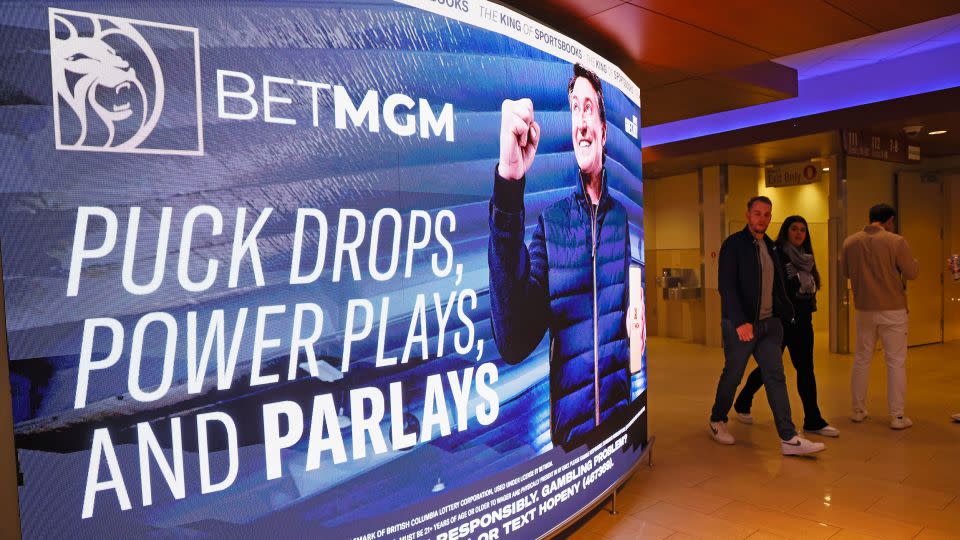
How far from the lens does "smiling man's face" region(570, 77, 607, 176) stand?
297 cm

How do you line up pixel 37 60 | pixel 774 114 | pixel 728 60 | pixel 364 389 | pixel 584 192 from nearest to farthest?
pixel 37 60
pixel 364 389
pixel 584 192
pixel 728 60
pixel 774 114

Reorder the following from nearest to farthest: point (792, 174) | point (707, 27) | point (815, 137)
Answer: point (707, 27) → point (815, 137) → point (792, 174)

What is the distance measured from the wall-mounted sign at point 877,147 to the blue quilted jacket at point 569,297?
4.98 metres

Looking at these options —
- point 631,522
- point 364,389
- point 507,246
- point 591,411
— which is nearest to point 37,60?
point 364,389

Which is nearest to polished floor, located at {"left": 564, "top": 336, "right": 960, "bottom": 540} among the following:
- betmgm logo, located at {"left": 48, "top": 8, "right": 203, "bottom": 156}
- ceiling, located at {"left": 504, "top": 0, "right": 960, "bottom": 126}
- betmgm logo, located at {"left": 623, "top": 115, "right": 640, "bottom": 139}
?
betmgm logo, located at {"left": 623, "top": 115, "right": 640, "bottom": 139}

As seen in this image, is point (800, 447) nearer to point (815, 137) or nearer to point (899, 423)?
point (899, 423)

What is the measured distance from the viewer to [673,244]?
10133 mm

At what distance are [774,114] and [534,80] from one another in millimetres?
6206

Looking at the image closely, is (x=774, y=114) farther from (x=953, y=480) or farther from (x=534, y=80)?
(x=534, y=80)

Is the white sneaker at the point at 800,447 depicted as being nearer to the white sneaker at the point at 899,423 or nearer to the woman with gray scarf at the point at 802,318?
the woman with gray scarf at the point at 802,318

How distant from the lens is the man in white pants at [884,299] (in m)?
4.73

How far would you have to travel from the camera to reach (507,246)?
2.54 m

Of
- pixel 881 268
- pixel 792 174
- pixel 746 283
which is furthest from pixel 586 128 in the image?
pixel 792 174

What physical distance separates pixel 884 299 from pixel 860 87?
3414 millimetres
